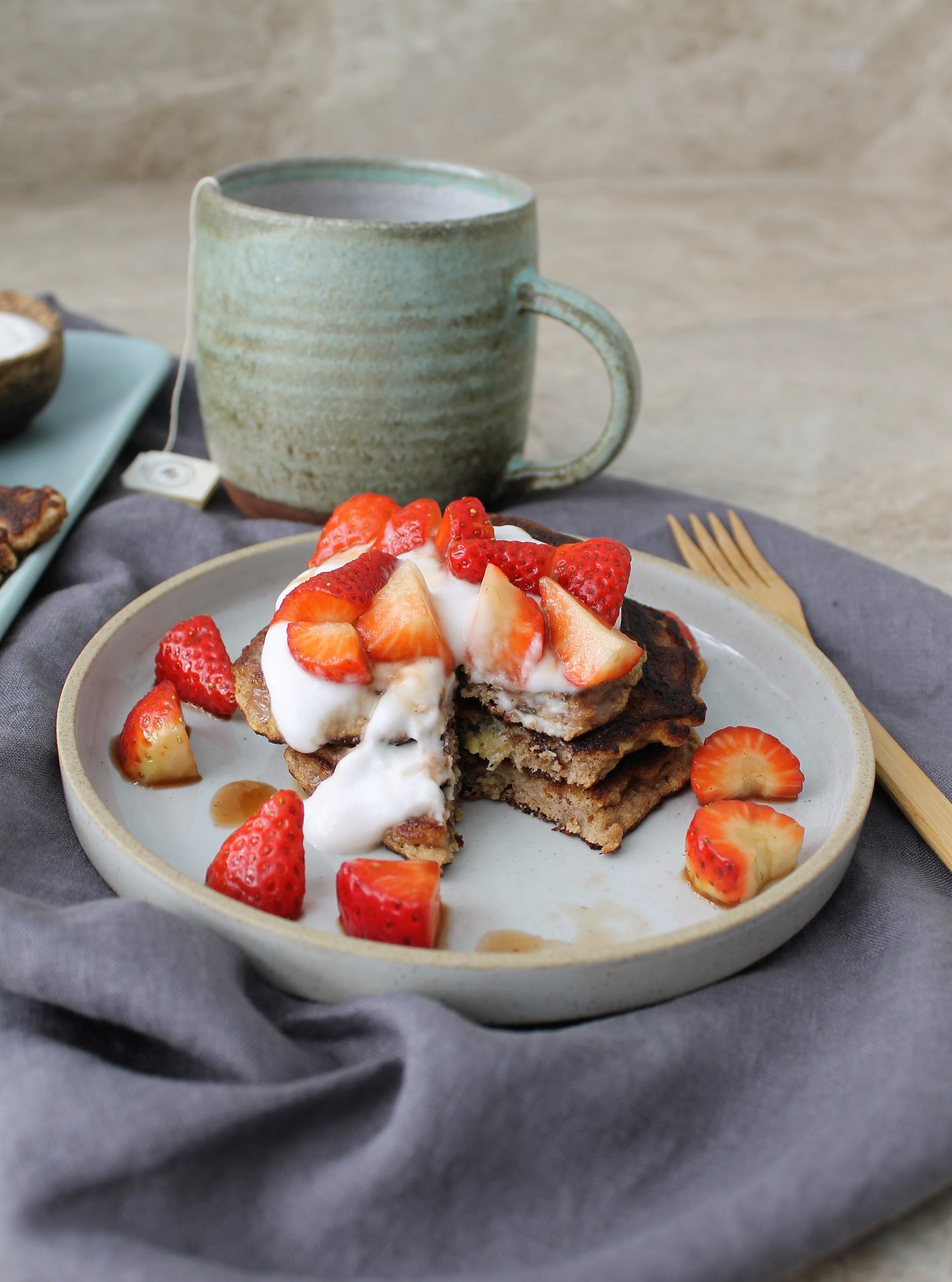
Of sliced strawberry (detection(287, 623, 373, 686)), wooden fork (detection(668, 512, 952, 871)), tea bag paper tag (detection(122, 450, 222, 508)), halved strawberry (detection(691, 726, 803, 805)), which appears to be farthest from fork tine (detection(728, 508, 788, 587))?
tea bag paper tag (detection(122, 450, 222, 508))

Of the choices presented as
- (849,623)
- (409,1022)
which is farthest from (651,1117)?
(849,623)

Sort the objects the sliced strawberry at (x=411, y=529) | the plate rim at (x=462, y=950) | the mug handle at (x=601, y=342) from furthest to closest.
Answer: the mug handle at (x=601, y=342), the sliced strawberry at (x=411, y=529), the plate rim at (x=462, y=950)

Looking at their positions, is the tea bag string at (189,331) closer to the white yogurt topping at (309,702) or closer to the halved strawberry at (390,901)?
the white yogurt topping at (309,702)

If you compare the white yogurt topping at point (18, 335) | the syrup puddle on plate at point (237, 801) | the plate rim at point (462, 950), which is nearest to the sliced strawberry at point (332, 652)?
the syrup puddle on plate at point (237, 801)

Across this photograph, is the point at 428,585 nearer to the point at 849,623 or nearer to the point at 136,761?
the point at 136,761

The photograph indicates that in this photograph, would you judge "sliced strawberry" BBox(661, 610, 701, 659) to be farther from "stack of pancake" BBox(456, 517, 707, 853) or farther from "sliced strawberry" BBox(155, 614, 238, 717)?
"sliced strawberry" BBox(155, 614, 238, 717)

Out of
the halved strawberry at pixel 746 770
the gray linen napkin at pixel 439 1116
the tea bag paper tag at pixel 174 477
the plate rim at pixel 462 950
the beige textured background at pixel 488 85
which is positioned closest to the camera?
the gray linen napkin at pixel 439 1116

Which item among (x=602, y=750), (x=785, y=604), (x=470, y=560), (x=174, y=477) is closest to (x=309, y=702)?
(x=470, y=560)

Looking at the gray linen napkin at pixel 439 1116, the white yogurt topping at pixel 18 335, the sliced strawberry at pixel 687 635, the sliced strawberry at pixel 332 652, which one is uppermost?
the white yogurt topping at pixel 18 335
